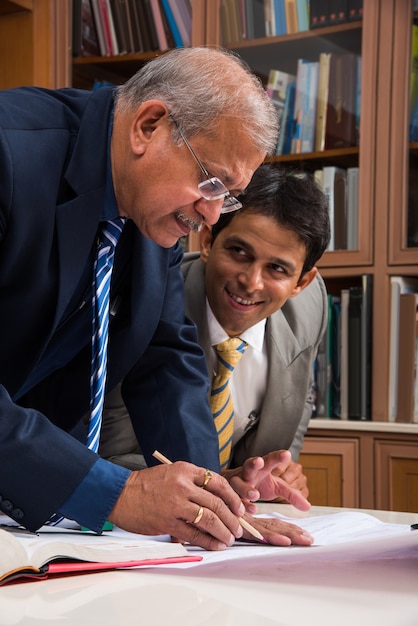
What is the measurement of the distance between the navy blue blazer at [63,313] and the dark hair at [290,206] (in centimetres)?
33

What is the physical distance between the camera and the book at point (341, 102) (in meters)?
2.92

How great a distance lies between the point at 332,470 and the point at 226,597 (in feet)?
6.83

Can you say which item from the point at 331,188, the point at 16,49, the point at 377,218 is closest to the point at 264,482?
the point at 377,218

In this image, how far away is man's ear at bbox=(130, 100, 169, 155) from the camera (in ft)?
4.10

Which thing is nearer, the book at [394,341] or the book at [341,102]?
the book at [394,341]

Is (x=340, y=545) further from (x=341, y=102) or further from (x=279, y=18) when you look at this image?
(x=279, y=18)

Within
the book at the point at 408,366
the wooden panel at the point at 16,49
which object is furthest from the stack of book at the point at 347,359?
the wooden panel at the point at 16,49

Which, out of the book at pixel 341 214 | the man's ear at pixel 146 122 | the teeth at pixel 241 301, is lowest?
the teeth at pixel 241 301

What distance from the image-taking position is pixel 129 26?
10.8 ft

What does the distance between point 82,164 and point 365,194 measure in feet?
5.82

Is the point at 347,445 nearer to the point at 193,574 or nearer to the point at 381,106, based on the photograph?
the point at 381,106

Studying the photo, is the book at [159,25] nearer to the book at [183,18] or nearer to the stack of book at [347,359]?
the book at [183,18]

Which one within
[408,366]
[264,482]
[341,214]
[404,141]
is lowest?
[408,366]

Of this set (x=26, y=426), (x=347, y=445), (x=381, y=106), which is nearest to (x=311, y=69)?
(x=381, y=106)
